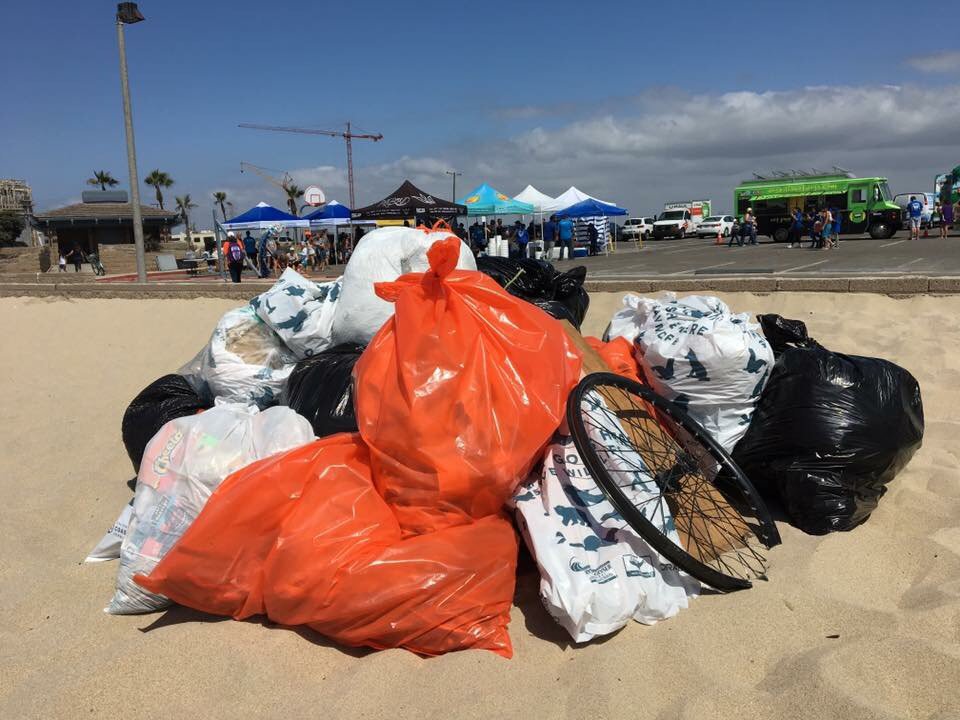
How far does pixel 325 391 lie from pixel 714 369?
1.57 m

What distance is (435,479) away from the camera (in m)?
1.99

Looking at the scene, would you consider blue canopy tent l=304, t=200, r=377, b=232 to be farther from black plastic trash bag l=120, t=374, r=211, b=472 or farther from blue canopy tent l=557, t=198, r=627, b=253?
black plastic trash bag l=120, t=374, r=211, b=472

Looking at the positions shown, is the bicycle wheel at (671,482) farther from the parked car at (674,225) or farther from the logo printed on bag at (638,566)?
the parked car at (674,225)

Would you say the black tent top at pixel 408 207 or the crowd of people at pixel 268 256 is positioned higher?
the black tent top at pixel 408 207

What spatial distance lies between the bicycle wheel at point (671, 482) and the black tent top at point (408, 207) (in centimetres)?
1615

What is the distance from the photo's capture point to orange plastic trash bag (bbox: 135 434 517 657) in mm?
1855

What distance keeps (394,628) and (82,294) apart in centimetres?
756

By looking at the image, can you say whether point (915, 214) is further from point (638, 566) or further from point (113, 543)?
point (113, 543)

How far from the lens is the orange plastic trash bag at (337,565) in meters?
1.86

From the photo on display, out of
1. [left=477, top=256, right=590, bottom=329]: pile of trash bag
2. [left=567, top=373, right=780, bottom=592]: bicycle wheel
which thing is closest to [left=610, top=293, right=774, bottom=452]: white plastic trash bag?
[left=567, top=373, right=780, bottom=592]: bicycle wheel

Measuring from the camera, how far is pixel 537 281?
13.4 feet

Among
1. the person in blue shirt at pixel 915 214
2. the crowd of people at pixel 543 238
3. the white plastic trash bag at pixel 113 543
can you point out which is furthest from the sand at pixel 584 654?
the person in blue shirt at pixel 915 214

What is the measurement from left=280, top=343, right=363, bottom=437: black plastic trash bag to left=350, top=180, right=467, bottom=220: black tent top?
15.5m

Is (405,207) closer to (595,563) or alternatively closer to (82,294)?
(82,294)
